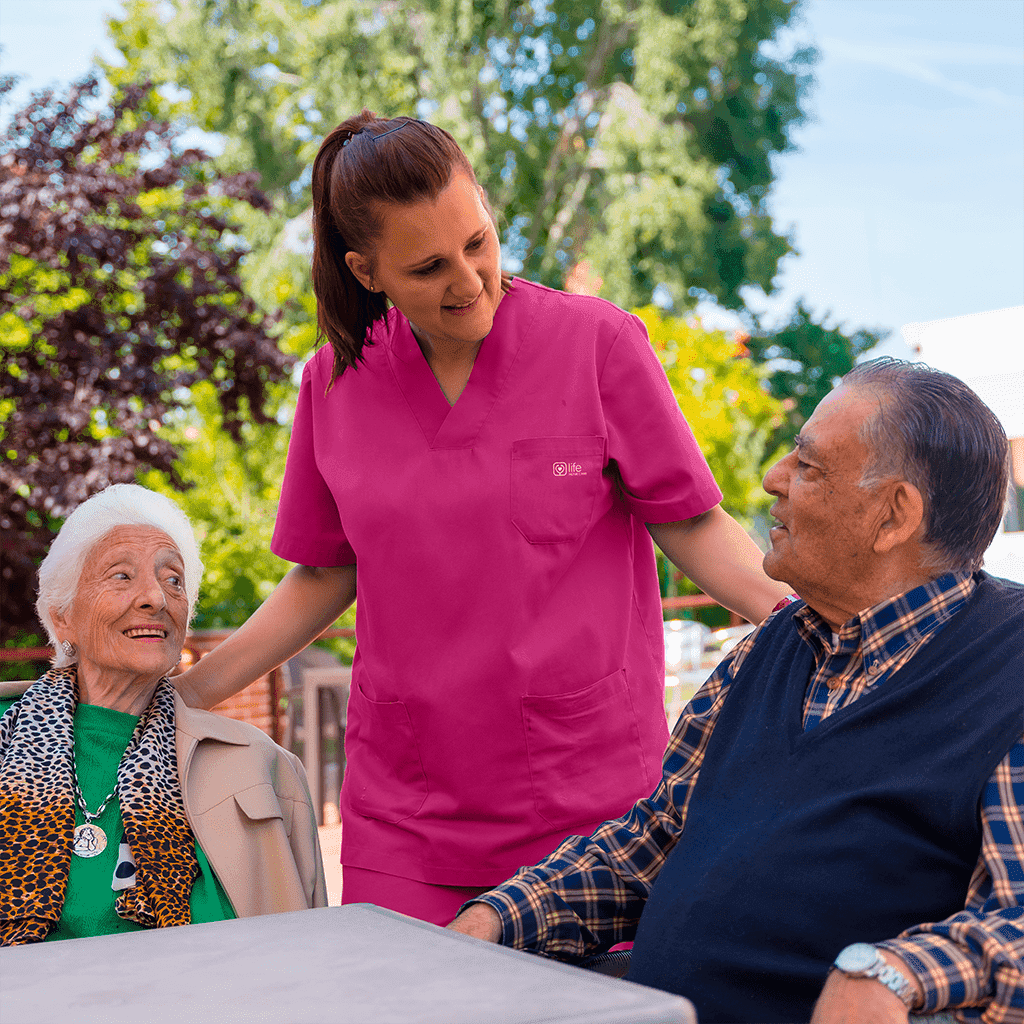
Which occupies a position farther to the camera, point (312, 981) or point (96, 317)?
point (96, 317)

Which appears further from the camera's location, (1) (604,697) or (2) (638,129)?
(2) (638,129)

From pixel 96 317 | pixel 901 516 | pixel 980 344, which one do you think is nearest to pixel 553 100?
pixel 96 317

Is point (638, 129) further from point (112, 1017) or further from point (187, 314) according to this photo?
point (112, 1017)

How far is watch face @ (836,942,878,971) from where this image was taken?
3.53 ft

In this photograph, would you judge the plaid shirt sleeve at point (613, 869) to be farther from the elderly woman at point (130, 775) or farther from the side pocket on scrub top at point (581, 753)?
the elderly woman at point (130, 775)

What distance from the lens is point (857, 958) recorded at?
109 centimetres

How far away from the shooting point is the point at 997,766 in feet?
3.82

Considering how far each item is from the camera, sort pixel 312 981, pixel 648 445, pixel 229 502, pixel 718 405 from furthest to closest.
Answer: pixel 718 405 < pixel 229 502 < pixel 648 445 < pixel 312 981

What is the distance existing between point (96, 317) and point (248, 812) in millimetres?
4610

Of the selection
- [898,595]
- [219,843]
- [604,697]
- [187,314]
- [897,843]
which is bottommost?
[219,843]

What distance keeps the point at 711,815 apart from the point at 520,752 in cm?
37

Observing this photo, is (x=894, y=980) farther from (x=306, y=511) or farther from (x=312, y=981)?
(x=306, y=511)

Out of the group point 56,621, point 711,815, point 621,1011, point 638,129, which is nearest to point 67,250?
point 56,621

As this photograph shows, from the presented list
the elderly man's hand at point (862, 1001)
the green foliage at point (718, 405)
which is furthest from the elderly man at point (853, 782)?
the green foliage at point (718, 405)
